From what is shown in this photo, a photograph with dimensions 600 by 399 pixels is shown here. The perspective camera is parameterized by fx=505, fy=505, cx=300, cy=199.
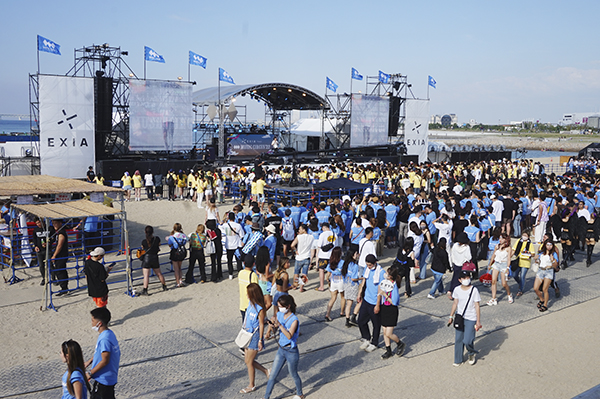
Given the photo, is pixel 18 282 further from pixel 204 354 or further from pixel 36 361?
pixel 204 354

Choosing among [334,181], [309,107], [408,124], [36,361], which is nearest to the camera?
[36,361]

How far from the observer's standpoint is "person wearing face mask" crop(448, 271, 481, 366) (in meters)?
6.56

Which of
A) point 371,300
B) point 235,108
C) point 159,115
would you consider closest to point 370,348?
point 371,300

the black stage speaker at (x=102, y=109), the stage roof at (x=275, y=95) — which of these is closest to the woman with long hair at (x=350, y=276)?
the black stage speaker at (x=102, y=109)

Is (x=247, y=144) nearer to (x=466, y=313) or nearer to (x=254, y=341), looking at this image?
(x=466, y=313)

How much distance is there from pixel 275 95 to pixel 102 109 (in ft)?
56.3

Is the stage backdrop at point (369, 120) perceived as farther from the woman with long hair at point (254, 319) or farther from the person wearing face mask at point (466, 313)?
the woman with long hair at point (254, 319)

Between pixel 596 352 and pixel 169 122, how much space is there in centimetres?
2381

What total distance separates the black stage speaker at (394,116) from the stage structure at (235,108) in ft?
16.4

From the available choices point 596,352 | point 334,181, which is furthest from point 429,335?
point 334,181

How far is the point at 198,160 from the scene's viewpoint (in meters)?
28.0

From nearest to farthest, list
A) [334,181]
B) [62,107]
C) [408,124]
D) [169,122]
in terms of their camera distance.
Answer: [334,181] < [62,107] < [169,122] < [408,124]

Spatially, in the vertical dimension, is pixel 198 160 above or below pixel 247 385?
above

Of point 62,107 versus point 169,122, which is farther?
point 169,122
